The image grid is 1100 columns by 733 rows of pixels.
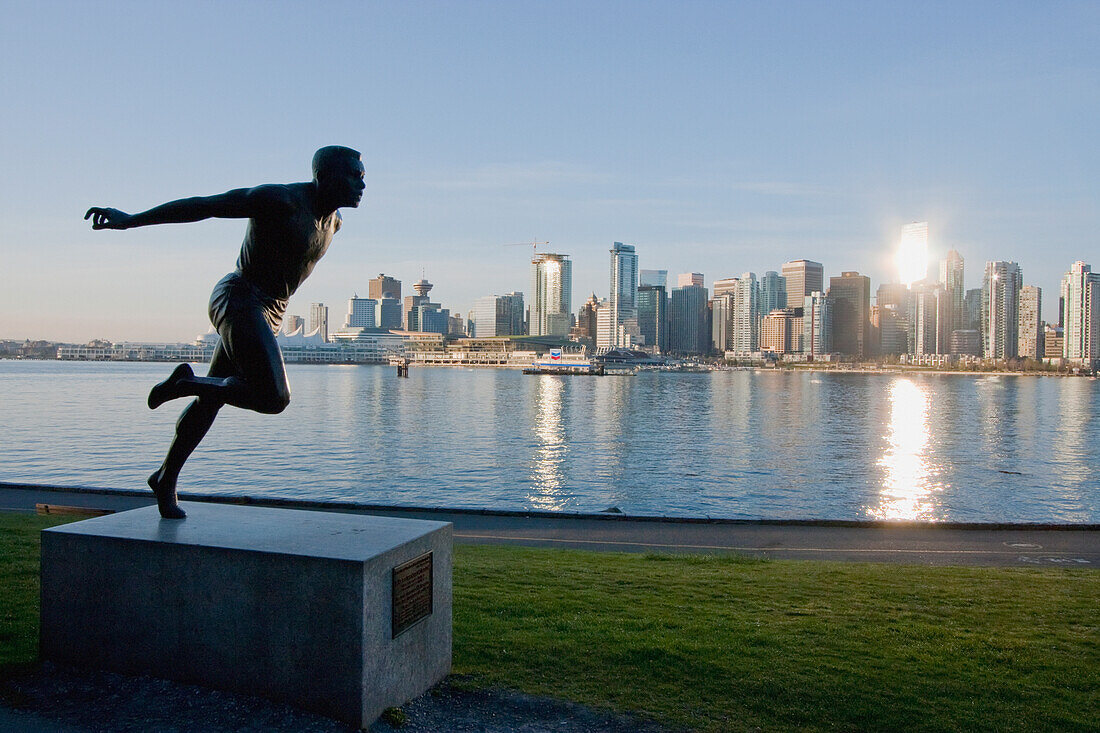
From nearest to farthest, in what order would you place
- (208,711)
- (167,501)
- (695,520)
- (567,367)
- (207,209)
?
1. (208,711)
2. (207,209)
3. (167,501)
4. (695,520)
5. (567,367)

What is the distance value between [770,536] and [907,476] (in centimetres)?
1534

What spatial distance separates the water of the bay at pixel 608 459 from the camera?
1908 centimetres

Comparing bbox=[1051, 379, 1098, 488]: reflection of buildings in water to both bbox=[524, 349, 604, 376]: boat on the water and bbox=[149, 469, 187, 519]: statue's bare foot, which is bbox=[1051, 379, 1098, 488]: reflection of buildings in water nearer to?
bbox=[149, 469, 187, 519]: statue's bare foot

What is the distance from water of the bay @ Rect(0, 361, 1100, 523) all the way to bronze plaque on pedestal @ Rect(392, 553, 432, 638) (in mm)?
11273

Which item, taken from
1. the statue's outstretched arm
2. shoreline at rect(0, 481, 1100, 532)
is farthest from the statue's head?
shoreline at rect(0, 481, 1100, 532)

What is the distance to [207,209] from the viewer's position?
4723 millimetres

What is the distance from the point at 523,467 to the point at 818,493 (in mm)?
8750

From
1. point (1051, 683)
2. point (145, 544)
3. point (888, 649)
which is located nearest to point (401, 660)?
point (145, 544)

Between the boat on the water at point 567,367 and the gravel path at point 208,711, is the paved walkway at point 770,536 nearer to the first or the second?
the gravel path at point 208,711

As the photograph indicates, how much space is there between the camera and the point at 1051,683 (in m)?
4.70

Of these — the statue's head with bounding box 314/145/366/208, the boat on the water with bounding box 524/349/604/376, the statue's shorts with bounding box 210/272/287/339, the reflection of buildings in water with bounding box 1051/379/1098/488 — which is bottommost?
the reflection of buildings in water with bounding box 1051/379/1098/488

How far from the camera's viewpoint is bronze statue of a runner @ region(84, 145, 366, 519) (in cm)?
475

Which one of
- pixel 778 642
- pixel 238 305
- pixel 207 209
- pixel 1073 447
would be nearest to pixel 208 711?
pixel 238 305

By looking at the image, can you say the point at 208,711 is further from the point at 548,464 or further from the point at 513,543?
the point at 548,464
